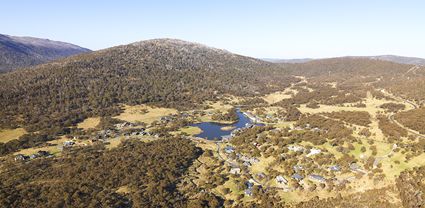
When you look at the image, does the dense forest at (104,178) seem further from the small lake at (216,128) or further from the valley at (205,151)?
the small lake at (216,128)

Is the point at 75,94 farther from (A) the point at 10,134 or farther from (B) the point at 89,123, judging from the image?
(A) the point at 10,134

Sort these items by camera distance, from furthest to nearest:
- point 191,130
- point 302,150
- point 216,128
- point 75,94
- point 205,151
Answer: point 75,94 → point 216,128 → point 191,130 → point 205,151 → point 302,150

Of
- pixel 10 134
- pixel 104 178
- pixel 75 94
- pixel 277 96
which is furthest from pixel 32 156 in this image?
pixel 277 96

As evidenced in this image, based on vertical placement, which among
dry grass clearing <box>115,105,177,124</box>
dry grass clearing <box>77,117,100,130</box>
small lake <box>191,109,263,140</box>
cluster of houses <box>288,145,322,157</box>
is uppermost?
cluster of houses <box>288,145,322,157</box>

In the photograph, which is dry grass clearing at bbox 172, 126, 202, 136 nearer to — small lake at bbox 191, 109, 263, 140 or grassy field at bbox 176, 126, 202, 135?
grassy field at bbox 176, 126, 202, 135

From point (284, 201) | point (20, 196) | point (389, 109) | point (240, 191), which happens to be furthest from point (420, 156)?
point (20, 196)

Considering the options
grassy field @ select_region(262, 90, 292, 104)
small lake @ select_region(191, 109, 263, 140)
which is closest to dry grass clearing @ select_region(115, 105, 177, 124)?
small lake @ select_region(191, 109, 263, 140)

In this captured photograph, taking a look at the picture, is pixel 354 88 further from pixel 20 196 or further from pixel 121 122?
pixel 20 196
